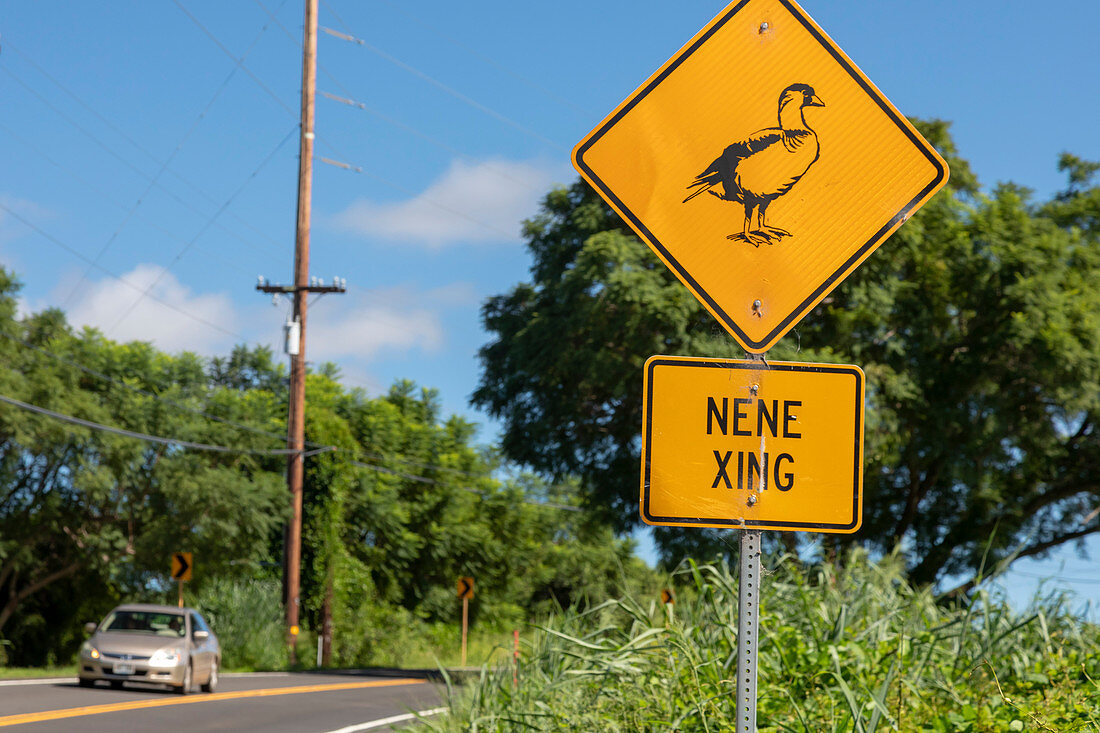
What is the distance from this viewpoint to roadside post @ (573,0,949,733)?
3072mm

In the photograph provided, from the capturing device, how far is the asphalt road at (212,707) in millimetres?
12289

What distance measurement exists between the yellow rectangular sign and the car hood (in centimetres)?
1551

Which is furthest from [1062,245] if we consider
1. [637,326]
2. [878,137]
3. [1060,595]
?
[878,137]

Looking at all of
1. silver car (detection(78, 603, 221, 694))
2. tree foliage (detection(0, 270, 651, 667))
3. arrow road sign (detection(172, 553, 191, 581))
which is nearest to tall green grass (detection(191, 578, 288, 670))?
tree foliage (detection(0, 270, 651, 667))

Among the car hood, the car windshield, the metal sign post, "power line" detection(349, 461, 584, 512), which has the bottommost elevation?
the car hood

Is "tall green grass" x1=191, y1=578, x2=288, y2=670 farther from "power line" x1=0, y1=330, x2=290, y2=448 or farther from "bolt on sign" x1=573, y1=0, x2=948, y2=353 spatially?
"bolt on sign" x1=573, y1=0, x2=948, y2=353

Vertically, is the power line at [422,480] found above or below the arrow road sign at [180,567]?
above

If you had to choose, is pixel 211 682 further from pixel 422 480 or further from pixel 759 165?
pixel 422 480

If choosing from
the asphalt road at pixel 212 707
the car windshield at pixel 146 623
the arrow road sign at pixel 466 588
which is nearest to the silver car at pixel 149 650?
the car windshield at pixel 146 623

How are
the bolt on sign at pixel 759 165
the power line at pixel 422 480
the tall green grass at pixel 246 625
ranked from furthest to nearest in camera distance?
the power line at pixel 422 480 < the tall green grass at pixel 246 625 < the bolt on sign at pixel 759 165

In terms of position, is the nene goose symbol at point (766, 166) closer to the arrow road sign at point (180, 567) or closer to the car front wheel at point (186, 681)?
the car front wheel at point (186, 681)

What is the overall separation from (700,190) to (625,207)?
219mm

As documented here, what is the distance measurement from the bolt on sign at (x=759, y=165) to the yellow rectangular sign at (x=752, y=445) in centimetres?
16

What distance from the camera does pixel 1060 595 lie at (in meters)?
7.29
